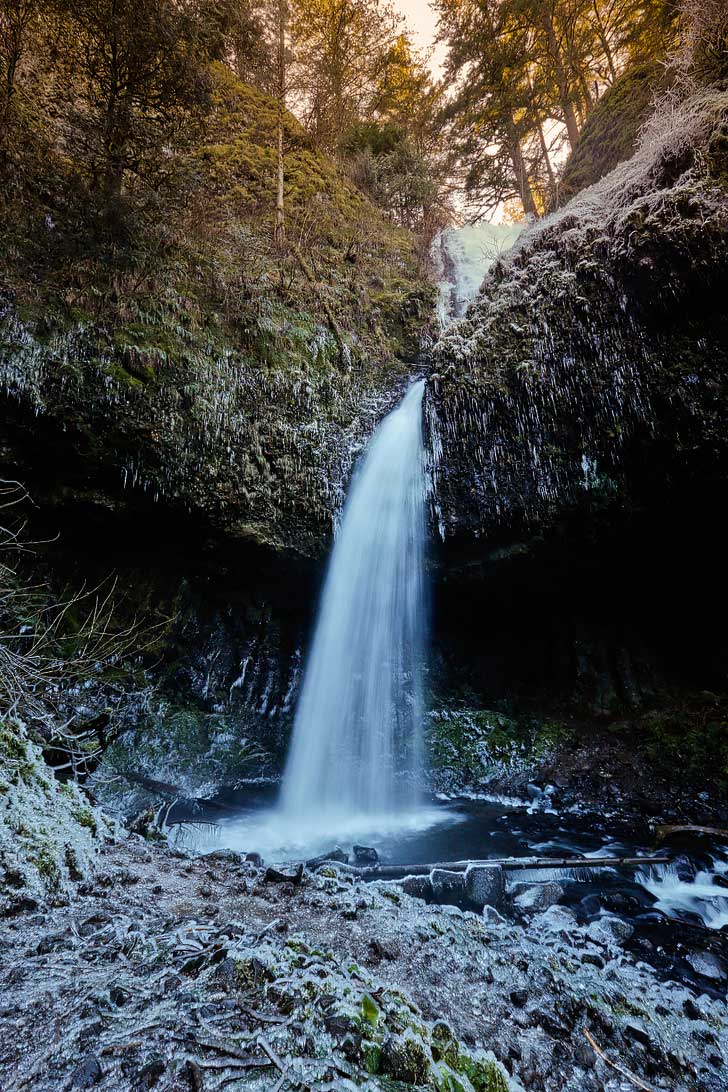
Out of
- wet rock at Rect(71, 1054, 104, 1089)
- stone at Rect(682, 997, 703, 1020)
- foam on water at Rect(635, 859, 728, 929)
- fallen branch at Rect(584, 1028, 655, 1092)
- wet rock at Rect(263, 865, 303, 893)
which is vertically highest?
wet rock at Rect(71, 1054, 104, 1089)

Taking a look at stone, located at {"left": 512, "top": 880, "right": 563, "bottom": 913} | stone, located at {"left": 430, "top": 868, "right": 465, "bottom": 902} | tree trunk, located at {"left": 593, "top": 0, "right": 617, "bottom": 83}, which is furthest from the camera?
tree trunk, located at {"left": 593, "top": 0, "right": 617, "bottom": 83}

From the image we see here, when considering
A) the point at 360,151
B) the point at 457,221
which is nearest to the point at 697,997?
the point at 457,221

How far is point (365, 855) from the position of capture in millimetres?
4820

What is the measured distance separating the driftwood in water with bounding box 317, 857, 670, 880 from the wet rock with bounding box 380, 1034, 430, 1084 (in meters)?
2.75

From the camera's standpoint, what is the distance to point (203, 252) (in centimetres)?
855

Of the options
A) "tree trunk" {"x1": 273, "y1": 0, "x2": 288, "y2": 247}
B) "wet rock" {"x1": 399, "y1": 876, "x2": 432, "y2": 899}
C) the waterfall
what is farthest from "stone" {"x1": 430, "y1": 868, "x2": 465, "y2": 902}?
"tree trunk" {"x1": 273, "y1": 0, "x2": 288, "y2": 247}

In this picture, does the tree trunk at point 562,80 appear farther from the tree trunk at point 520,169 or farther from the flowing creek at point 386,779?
the flowing creek at point 386,779

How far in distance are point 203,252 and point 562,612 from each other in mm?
9506

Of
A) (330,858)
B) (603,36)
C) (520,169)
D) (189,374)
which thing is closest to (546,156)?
(520,169)

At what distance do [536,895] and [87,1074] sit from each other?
370cm

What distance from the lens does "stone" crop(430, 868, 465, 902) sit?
381 centimetres

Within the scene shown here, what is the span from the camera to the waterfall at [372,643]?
7.68 metres

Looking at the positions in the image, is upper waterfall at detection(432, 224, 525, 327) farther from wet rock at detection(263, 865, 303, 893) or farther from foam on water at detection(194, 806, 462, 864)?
wet rock at detection(263, 865, 303, 893)

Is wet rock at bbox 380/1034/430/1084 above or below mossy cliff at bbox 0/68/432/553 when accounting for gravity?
below
